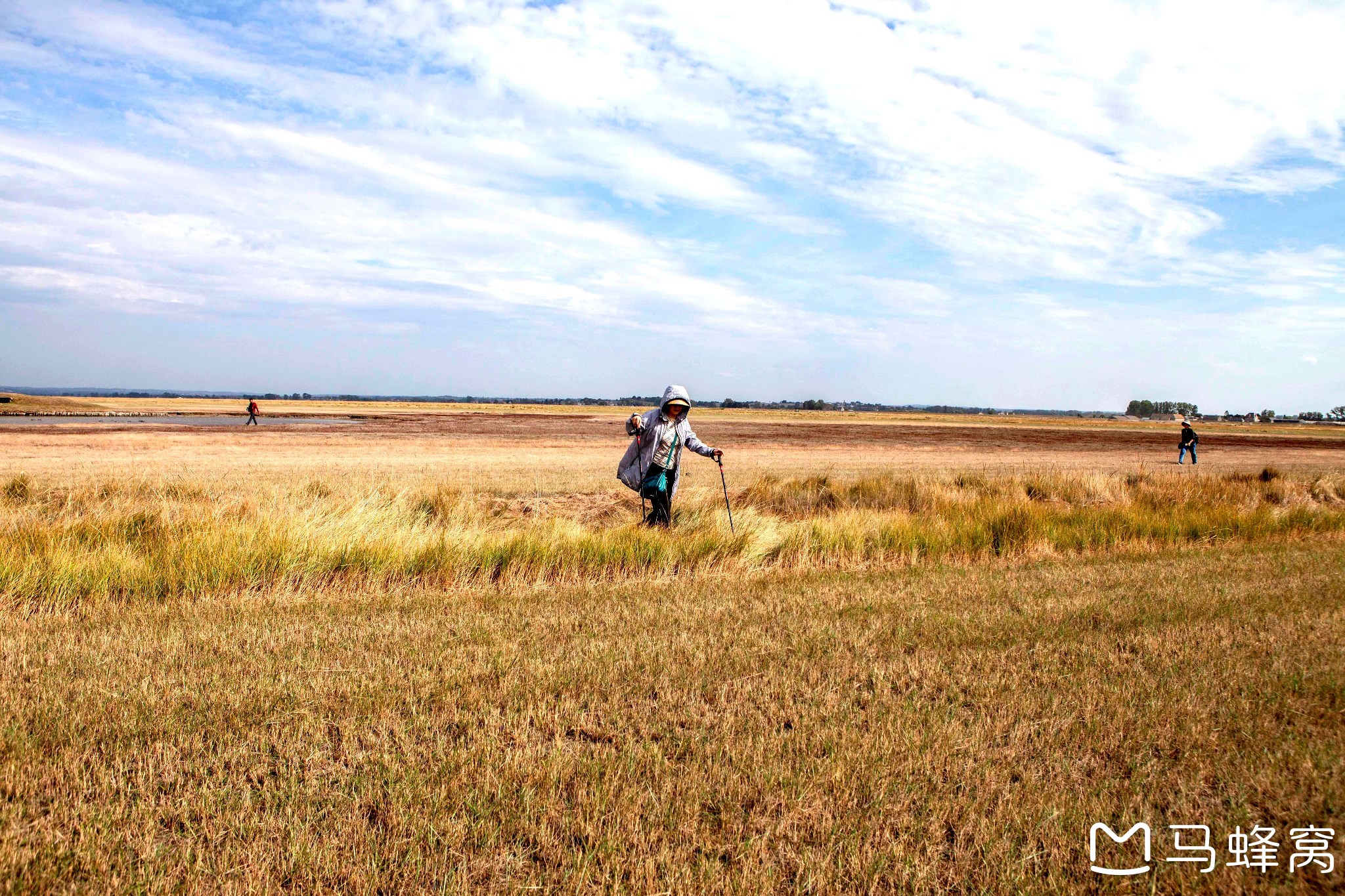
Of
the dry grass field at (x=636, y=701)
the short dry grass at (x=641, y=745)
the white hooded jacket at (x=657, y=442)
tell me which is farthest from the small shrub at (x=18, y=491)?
the white hooded jacket at (x=657, y=442)

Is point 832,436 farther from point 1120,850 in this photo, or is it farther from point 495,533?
point 1120,850

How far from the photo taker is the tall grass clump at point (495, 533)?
8.11m

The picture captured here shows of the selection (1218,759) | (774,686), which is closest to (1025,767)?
(1218,759)

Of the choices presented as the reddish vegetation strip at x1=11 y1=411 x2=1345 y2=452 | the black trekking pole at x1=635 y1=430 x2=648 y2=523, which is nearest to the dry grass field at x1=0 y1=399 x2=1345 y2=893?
the black trekking pole at x1=635 y1=430 x2=648 y2=523

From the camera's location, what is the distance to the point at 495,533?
10367mm

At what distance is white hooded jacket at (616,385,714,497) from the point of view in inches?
424

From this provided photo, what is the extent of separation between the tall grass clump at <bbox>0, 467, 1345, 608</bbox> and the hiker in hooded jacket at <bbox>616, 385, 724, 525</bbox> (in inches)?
23.9

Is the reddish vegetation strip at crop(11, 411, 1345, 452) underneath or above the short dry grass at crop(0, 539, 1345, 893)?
above

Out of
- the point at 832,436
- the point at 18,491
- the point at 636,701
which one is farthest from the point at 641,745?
the point at 832,436

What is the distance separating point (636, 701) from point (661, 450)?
19.7ft

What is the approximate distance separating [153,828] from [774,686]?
3.58 metres

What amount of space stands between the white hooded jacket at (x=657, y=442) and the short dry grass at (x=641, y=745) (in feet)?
12.2

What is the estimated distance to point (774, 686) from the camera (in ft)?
17.7

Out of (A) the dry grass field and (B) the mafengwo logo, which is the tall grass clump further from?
(B) the mafengwo logo
